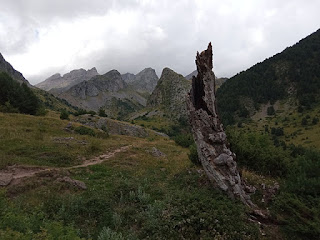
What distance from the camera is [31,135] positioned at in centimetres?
2412

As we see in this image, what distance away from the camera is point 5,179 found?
13.1 metres

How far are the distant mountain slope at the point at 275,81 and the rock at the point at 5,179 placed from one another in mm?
147588

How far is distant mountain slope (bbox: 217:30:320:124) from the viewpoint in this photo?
15862 centimetres

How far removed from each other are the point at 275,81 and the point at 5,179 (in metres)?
191

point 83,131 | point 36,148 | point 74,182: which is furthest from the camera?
point 83,131

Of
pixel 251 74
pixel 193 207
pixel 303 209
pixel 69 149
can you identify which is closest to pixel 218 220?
pixel 193 207

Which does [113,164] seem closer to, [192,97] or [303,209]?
[192,97]

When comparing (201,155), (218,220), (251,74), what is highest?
(251,74)

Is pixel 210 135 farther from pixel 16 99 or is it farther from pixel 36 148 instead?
pixel 16 99

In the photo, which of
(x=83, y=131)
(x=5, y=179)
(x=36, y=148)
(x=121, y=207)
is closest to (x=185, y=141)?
(x=83, y=131)

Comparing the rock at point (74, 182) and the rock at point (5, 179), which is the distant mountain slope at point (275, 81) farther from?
the rock at point (5, 179)

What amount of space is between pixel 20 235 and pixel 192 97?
36.0 feet

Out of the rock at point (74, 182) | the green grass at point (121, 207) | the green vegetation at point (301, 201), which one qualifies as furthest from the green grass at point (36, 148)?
the green vegetation at point (301, 201)

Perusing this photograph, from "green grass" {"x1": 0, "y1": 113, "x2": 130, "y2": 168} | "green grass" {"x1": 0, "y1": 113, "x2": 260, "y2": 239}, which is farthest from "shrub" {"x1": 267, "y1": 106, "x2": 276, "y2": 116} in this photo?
"green grass" {"x1": 0, "y1": 113, "x2": 260, "y2": 239}
